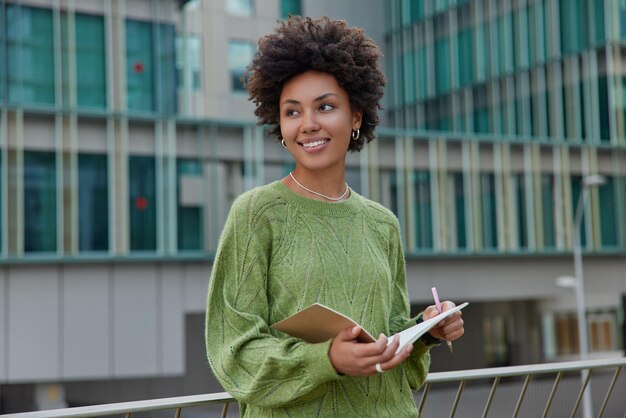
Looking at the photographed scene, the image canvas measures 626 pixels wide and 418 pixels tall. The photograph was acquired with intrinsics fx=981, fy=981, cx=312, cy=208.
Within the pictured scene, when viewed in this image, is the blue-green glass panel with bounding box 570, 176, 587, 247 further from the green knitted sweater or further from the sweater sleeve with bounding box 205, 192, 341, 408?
the sweater sleeve with bounding box 205, 192, 341, 408

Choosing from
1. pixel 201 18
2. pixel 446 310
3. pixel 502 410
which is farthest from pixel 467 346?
pixel 446 310

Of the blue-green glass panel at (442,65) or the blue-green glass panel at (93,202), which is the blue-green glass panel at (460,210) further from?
the blue-green glass panel at (93,202)

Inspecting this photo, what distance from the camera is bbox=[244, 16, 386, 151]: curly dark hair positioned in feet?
9.32

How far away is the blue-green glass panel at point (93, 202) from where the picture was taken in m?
24.5

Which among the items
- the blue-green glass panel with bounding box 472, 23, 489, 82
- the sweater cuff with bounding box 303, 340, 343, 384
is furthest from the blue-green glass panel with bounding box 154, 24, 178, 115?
the sweater cuff with bounding box 303, 340, 343, 384

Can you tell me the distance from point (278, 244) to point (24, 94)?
22404 mm

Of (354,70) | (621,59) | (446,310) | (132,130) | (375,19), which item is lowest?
(446,310)

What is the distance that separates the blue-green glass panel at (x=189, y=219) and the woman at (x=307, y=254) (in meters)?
23.2

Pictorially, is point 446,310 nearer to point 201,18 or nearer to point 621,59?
point 201,18

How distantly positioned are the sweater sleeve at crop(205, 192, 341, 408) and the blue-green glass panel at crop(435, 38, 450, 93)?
32908 millimetres

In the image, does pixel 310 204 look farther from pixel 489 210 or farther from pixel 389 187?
pixel 489 210

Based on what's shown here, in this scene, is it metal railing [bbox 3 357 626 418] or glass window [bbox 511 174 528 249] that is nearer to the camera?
metal railing [bbox 3 357 626 418]

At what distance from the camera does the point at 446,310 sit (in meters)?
2.88

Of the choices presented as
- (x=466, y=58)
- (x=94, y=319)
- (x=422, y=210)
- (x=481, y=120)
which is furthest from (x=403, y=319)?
(x=466, y=58)
